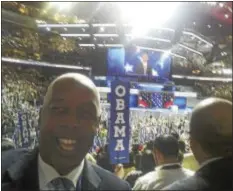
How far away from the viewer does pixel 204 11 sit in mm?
1486

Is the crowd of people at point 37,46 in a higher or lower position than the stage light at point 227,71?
higher

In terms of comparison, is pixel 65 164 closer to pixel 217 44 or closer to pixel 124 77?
pixel 124 77

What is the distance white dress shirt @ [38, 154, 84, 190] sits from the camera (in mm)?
1375

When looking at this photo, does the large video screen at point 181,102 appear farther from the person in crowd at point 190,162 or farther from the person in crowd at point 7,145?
the person in crowd at point 7,145

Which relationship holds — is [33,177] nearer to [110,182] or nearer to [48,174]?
[48,174]

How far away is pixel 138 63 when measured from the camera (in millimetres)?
1459

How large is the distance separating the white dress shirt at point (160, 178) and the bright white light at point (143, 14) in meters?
0.53

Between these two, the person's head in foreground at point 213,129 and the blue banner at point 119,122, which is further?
the blue banner at point 119,122

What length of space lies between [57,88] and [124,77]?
255mm

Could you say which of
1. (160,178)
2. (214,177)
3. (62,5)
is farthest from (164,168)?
(62,5)

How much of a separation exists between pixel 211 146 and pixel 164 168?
20cm

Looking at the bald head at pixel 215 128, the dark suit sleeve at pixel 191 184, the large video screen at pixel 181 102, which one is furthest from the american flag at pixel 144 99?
the dark suit sleeve at pixel 191 184

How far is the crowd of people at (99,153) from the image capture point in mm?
1324

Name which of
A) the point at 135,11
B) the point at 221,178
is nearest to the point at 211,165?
the point at 221,178
